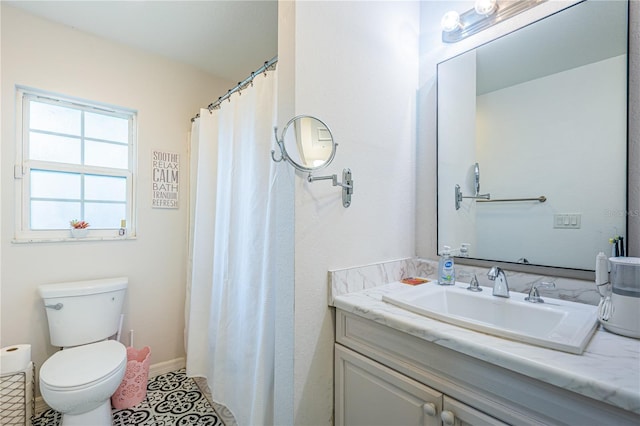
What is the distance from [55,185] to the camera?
1.77 meters

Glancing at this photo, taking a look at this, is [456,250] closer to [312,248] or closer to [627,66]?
[312,248]

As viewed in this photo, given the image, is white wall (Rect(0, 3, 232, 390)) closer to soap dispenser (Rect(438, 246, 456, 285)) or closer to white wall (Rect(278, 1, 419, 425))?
white wall (Rect(278, 1, 419, 425))

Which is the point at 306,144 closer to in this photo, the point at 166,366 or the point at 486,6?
the point at 486,6

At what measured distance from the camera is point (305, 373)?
3.43 feet

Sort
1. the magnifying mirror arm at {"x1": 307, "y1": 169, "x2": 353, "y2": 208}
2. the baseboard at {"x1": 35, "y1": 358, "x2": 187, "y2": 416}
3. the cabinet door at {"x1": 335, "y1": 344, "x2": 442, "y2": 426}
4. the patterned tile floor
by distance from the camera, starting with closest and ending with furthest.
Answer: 1. the cabinet door at {"x1": 335, "y1": 344, "x2": 442, "y2": 426}
2. the magnifying mirror arm at {"x1": 307, "y1": 169, "x2": 353, "y2": 208}
3. the patterned tile floor
4. the baseboard at {"x1": 35, "y1": 358, "x2": 187, "y2": 416}

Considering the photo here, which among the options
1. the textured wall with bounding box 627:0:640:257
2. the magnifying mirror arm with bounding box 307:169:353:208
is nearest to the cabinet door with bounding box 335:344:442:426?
the magnifying mirror arm with bounding box 307:169:353:208

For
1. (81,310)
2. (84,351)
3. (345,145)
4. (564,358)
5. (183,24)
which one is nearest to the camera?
(564,358)

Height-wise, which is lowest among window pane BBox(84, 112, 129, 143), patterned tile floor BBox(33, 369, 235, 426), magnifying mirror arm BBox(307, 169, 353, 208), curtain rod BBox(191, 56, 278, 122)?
patterned tile floor BBox(33, 369, 235, 426)

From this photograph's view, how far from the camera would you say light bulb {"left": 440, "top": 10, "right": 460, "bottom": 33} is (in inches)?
50.8

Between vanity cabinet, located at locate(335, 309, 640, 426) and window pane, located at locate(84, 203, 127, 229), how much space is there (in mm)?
1787

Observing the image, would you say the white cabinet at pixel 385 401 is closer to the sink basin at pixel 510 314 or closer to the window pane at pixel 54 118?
the sink basin at pixel 510 314

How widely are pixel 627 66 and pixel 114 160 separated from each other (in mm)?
2726

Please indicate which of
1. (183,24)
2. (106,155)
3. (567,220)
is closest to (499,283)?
(567,220)

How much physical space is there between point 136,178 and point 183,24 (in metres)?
1.08
